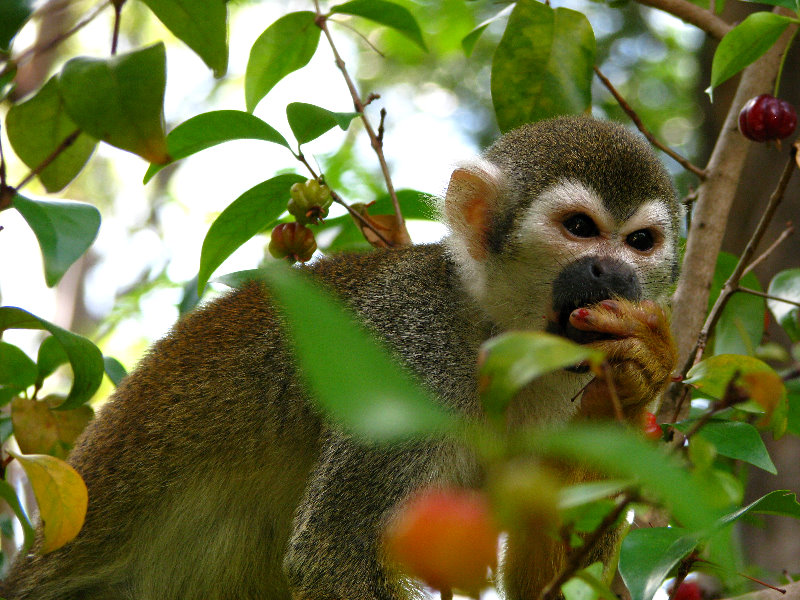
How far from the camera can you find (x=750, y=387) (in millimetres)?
1232

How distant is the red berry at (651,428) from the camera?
8.08ft

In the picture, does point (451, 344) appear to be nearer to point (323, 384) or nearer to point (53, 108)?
point (53, 108)

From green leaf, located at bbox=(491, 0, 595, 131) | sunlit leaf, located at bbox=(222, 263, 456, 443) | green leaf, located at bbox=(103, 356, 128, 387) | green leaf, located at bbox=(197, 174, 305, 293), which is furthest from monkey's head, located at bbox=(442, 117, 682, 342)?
sunlit leaf, located at bbox=(222, 263, 456, 443)

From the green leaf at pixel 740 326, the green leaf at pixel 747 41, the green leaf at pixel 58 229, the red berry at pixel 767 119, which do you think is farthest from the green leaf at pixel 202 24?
the green leaf at pixel 740 326

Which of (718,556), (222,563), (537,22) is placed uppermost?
(718,556)

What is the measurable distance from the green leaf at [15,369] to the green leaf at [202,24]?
1449mm

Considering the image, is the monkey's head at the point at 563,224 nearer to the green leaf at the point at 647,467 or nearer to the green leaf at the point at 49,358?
the green leaf at the point at 49,358

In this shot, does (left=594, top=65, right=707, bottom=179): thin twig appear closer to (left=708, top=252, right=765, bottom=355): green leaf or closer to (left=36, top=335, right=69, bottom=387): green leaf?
(left=708, top=252, right=765, bottom=355): green leaf

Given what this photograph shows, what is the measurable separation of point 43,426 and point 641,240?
2.40 meters

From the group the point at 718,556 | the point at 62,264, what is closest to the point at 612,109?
the point at 62,264

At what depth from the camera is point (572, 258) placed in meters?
3.09

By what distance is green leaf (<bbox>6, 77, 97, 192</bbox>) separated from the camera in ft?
7.58

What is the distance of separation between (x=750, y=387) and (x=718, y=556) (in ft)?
0.90

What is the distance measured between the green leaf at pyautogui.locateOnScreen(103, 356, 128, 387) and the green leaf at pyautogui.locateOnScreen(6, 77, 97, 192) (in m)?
1.22
